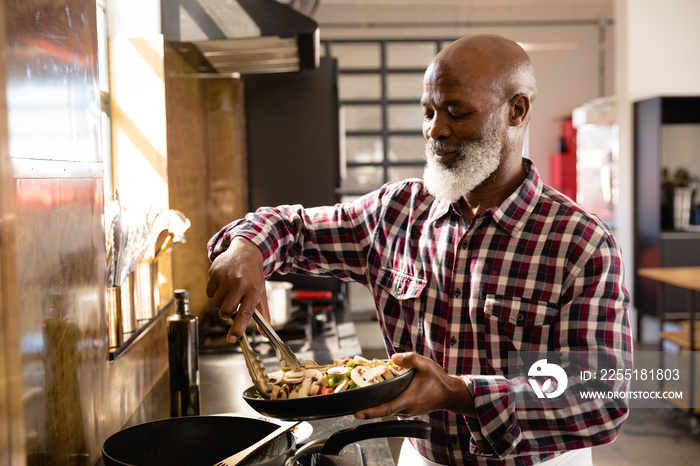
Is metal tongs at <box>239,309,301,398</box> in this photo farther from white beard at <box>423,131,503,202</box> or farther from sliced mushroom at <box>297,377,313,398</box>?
white beard at <box>423,131,503,202</box>

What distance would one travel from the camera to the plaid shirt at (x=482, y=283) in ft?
Answer: 3.87

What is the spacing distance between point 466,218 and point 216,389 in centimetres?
102

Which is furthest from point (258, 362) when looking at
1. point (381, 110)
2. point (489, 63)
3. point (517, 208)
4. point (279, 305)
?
point (381, 110)

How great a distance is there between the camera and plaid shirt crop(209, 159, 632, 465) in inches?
46.4

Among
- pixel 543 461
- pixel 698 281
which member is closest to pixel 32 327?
pixel 543 461

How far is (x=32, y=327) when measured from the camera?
0.97 meters

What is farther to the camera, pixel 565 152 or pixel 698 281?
pixel 565 152

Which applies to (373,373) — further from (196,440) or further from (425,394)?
(196,440)

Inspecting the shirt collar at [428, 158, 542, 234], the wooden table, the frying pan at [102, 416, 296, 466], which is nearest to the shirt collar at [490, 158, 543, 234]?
the shirt collar at [428, 158, 542, 234]

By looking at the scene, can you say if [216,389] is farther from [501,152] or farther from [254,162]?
[254,162]

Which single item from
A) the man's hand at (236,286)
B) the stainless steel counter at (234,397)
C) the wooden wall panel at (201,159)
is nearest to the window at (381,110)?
the wooden wall panel at (201,159)

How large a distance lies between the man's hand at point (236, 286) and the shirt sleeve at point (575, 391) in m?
0.42

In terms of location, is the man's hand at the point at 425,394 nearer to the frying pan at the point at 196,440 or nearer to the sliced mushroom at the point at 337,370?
the sliced mushroom at the point at 337,370

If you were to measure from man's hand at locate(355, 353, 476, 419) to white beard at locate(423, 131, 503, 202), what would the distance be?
0.46 metres
